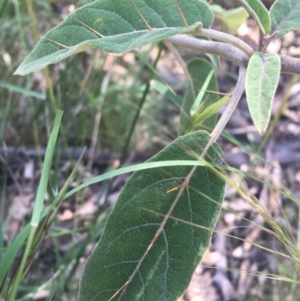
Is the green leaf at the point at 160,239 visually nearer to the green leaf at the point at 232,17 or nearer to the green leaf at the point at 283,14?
the green leaf at the point at 283,14

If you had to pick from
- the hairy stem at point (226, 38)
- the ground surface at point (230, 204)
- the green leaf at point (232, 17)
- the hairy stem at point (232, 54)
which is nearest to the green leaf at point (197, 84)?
the green leaf at point (232, 17)

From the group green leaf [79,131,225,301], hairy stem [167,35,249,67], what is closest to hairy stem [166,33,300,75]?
hairy stem [167,35,249,67]

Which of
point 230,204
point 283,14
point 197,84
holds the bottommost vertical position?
point 230,204

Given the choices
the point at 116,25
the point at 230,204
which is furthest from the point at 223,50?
the point at 230,204

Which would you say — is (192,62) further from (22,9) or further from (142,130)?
(22,9)

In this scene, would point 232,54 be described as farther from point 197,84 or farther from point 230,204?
point 230,204

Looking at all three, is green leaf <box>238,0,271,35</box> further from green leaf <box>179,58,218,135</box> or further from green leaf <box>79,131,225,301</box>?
green leaf <box>179,58,218,135</box>

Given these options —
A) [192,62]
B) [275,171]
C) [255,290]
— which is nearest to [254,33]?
[275,171]
